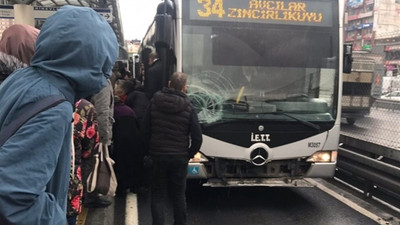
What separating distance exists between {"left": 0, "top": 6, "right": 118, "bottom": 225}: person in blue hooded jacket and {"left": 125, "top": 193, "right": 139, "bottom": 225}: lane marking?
3.63 meters

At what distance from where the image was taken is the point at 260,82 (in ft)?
16.8

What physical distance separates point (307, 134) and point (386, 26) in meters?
90.2

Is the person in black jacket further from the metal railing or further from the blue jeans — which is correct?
the metal railing

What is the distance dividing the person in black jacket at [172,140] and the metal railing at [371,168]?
3024mm

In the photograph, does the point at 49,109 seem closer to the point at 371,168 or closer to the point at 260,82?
the point at 260,82

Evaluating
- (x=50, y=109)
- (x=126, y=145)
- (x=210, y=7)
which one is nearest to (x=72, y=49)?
(x=50, y=109)

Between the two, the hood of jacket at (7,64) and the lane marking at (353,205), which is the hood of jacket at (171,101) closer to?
the hood of jacket at (7,64)

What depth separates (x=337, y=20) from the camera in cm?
535

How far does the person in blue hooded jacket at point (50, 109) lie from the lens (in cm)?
114

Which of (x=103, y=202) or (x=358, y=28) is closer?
(x=103, y=202)

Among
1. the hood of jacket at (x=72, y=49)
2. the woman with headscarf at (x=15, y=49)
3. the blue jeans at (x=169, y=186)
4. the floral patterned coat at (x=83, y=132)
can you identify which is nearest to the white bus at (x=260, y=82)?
the blue jeans at (x=169, y=186)

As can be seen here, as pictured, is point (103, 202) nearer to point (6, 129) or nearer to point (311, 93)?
point (311, 93)

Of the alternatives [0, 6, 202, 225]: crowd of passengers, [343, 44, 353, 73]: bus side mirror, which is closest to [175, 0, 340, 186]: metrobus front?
[343, 44, 353, 73]: bus side mirror

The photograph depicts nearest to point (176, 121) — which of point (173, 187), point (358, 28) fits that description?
point (173, 187)
